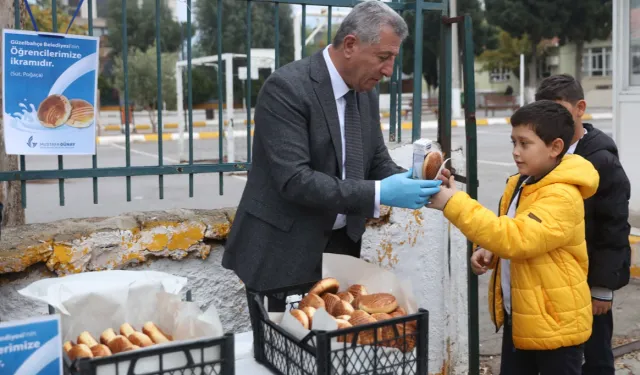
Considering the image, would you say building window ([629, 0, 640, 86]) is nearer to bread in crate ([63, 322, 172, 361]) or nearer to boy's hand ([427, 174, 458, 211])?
boy's hand ([427, 174, 458, 211])

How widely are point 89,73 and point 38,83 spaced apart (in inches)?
8.3

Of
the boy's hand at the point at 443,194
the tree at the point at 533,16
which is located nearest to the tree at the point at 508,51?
the tree at the point at 533,16

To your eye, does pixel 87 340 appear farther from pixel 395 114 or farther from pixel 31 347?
pixel 395 114

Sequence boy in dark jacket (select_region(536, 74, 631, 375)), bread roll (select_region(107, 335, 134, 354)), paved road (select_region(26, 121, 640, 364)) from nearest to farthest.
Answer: bread roll (select_region(107, 335, 134, 354)) < boy in dark jacket (select_region(536, 74, 631, 375)) < paved road (select_region(26, 121, 640, 364))

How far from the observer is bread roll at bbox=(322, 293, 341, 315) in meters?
2.02

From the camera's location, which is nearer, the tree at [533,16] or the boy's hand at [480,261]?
the boy's hand at [480,261]

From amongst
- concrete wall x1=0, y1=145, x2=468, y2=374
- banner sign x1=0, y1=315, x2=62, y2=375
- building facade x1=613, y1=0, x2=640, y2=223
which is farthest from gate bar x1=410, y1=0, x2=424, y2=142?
building facade x1=613, y1=0, x2=640, y2=223

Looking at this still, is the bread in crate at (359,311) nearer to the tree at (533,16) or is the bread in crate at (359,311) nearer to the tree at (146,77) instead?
the tree at (146,77)

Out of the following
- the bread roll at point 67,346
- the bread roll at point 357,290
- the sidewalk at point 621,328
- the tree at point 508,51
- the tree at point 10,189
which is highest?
the tree at point 508,51

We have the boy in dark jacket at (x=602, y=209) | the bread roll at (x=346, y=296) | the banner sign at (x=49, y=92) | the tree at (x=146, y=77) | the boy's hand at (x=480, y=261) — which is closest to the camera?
the bread roll at (x=346, y=296)

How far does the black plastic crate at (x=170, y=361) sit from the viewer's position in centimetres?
164

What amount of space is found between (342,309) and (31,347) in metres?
0.77

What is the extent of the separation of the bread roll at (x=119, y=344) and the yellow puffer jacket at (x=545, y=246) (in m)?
1.03

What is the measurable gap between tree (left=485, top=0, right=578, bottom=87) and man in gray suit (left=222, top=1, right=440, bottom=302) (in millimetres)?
35730
